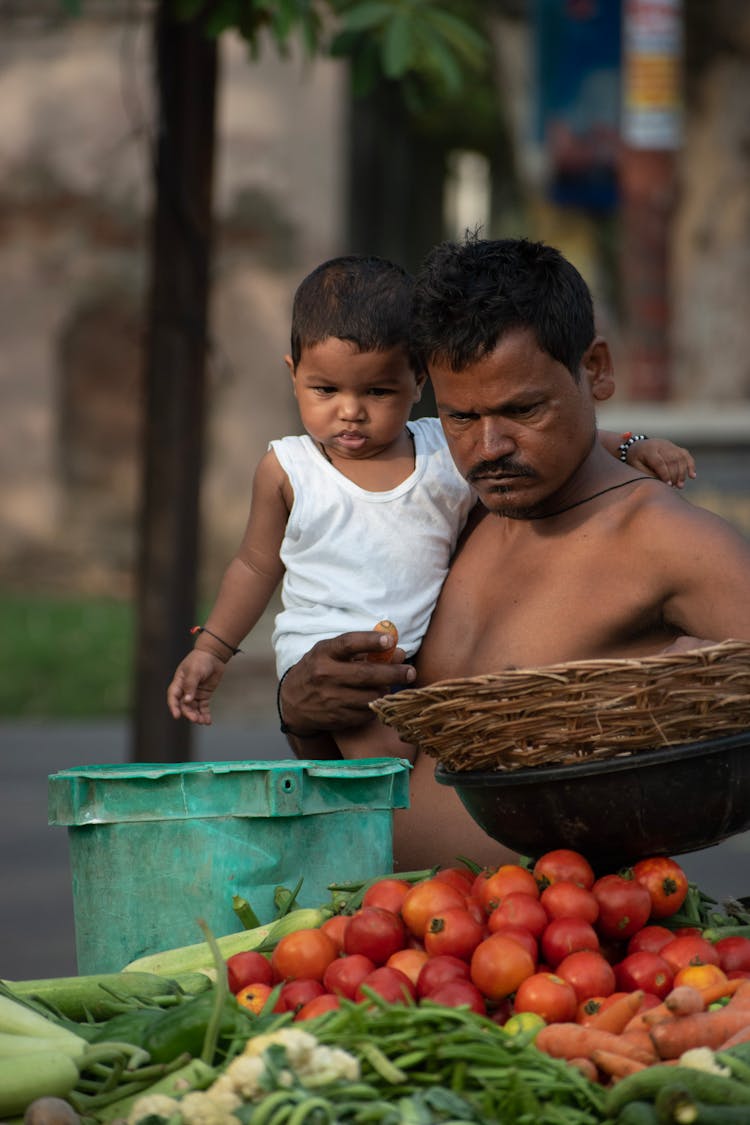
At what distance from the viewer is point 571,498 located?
129 inches

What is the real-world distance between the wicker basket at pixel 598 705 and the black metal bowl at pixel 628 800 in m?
0.02

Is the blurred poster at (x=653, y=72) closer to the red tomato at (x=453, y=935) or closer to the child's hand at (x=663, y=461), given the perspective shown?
the child's hand at (x=663, y=461)

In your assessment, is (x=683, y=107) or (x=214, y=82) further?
(x=683, y=107)

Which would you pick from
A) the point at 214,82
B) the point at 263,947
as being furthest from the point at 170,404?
the point at 263,947

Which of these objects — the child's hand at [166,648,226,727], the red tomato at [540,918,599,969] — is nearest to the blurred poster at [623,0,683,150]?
the child's hand at [166,648,226,727]

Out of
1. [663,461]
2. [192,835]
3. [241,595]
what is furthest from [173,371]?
[192,835]

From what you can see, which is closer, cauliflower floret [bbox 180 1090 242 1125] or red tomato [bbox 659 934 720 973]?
cauliflower floret [bbox 180 1090 242 1125]

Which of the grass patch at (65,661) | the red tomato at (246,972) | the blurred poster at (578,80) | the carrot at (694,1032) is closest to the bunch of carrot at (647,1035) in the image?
the carrot at (694,1032)

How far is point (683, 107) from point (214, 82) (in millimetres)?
5668

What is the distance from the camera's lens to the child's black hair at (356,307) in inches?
134

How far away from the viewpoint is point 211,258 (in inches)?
222

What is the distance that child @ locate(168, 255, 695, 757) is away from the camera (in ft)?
11.3

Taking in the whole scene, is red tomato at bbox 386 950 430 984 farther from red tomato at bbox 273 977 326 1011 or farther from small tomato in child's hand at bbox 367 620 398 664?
small tomato in child's hand at bbox 367 620 398 664

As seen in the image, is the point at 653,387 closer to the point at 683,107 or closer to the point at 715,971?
the point at 683,107
